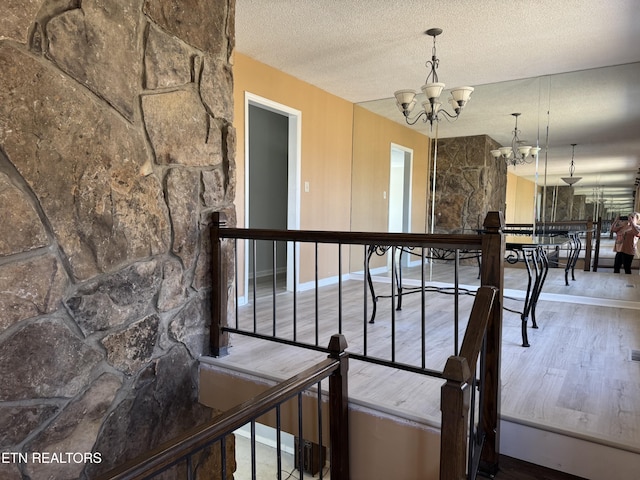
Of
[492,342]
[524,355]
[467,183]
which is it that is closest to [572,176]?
[467,183]

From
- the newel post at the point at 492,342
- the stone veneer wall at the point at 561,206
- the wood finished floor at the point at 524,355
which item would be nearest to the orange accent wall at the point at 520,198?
the stone veneer wall at the point at 561,206

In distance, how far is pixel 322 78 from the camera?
413cm

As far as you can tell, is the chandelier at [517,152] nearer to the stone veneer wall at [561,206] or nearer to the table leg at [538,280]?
the stone veneer wall at [561,206]

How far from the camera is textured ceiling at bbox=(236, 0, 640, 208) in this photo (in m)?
2.72

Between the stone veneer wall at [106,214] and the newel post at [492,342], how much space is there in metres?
1.52

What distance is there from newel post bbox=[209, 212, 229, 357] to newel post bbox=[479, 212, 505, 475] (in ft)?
4.68

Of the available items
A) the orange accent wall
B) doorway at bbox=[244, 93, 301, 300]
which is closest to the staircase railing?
the orange accent wall

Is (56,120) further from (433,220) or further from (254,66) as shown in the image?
(433,220)

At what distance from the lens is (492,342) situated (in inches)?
62.1

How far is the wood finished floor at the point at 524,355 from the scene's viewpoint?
1709 millimetres

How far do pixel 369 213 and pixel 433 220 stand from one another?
81 cm

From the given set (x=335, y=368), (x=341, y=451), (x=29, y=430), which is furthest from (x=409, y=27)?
(x=29, y=430)

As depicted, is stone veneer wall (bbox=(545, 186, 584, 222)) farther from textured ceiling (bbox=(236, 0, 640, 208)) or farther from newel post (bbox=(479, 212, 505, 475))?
newel post (bbox=(479, 212, 505, 475))

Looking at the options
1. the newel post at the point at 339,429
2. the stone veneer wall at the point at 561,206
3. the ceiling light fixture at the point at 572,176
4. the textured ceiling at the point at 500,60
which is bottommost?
the newel post at the point at 339,429
